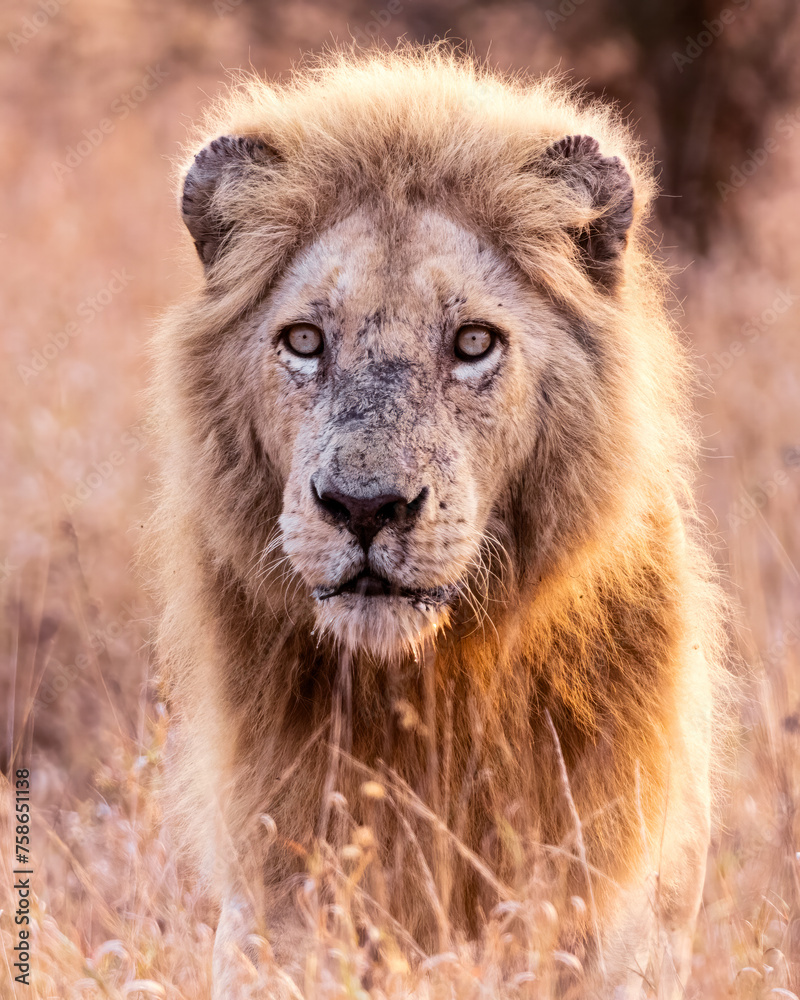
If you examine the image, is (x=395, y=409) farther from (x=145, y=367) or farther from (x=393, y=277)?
(x=145, y=367)

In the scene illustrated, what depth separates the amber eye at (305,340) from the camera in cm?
359

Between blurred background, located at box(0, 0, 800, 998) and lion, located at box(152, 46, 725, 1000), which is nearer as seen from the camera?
lion, located at box(152, 46, 725, 1000)

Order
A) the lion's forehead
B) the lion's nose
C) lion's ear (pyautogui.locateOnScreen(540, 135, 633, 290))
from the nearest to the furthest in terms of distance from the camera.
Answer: the lion's nose → the lion's forehead → lion's ear (pyautogui.locateOnScreen(540, 135, 633, 290))

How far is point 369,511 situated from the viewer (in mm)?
3152

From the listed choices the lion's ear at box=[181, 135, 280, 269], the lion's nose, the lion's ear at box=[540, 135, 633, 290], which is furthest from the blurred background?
the lion's nose

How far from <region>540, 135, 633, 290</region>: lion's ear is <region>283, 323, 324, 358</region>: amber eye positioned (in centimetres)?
82

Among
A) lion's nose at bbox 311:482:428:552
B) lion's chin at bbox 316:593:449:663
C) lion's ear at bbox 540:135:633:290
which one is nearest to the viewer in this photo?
lion's nose at bbox 311:482:428:552

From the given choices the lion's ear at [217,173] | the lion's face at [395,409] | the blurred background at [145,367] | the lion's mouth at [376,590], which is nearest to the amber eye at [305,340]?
the lion's face at [395,409]

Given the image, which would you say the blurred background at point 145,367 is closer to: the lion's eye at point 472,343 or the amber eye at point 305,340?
the amber eye at point 305,340

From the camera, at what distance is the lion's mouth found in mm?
3246

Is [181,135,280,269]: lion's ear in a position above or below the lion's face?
above

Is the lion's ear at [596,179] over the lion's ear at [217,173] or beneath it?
over

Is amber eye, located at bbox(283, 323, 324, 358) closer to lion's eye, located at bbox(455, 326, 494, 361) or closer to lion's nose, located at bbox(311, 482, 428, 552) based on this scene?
lion's eye, located at bbox(455, 326, 494, 361)

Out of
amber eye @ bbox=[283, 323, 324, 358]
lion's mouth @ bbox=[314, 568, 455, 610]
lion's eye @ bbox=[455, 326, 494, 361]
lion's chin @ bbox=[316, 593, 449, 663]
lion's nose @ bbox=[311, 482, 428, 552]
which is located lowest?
lion's chin @ bbox=[316, 593, 449, 663]
